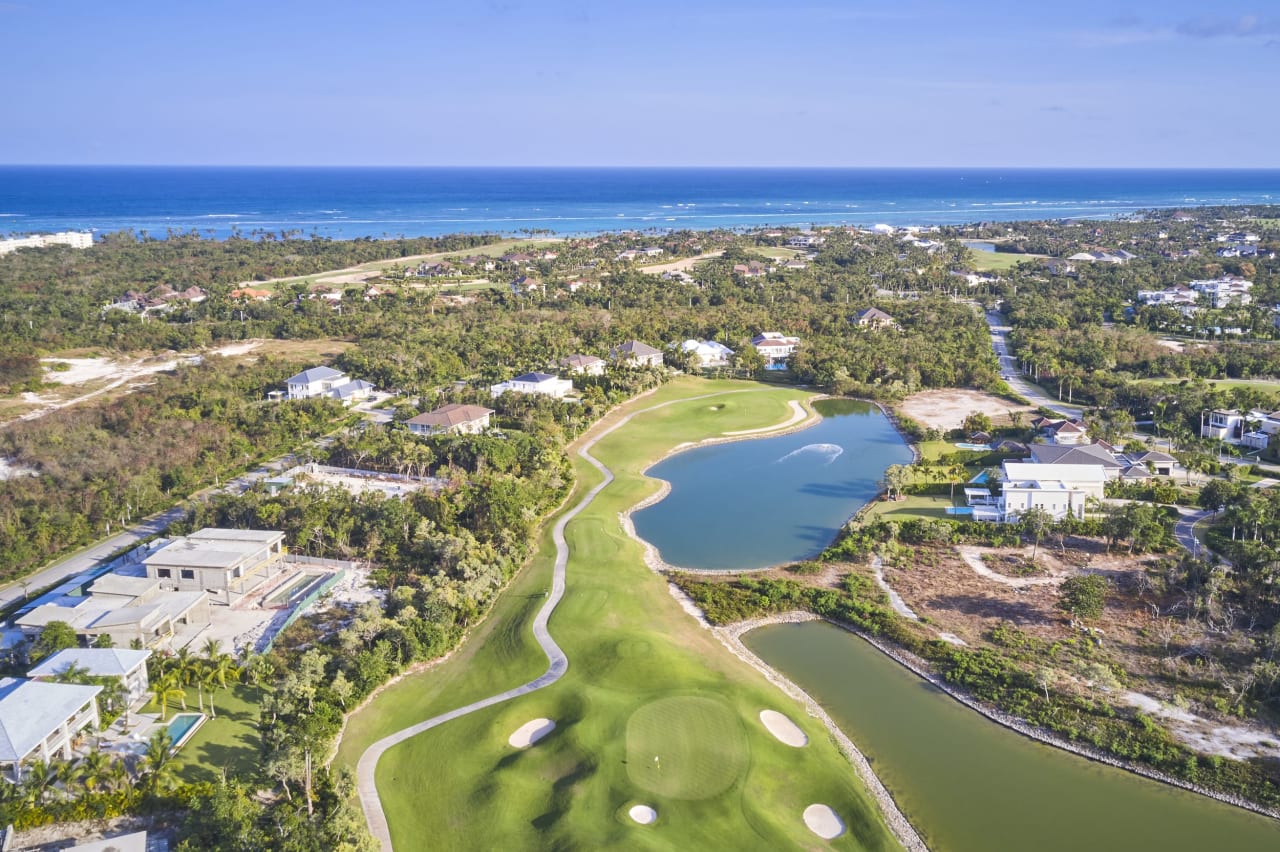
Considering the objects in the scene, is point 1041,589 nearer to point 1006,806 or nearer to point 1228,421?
point 1006,806

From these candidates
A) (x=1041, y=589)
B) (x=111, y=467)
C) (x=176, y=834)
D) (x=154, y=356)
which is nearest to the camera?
(x=176, y=834)

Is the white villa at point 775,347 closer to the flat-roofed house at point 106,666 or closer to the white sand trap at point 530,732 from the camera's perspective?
the white sand trap at point 530,732

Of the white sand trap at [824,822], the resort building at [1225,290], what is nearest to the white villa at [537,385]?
the white sand trap at [824,822]

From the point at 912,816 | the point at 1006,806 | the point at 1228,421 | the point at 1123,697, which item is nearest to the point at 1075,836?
the point at 1006,806

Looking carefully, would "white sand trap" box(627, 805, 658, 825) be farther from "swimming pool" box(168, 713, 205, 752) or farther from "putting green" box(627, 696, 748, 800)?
"swimming pool" box(168, 713, 205, 752)

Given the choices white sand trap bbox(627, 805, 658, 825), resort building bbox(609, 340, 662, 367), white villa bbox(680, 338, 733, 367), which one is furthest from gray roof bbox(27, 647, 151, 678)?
white villa bbox(680, 338, 733, 367)

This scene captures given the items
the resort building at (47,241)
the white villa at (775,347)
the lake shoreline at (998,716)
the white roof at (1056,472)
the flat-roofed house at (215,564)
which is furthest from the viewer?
the resort building at (47,241)

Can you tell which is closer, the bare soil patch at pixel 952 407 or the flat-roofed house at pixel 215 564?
the flat-roofed house at pixel 215 564

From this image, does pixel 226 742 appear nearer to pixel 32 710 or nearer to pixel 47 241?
pixel 32 710
